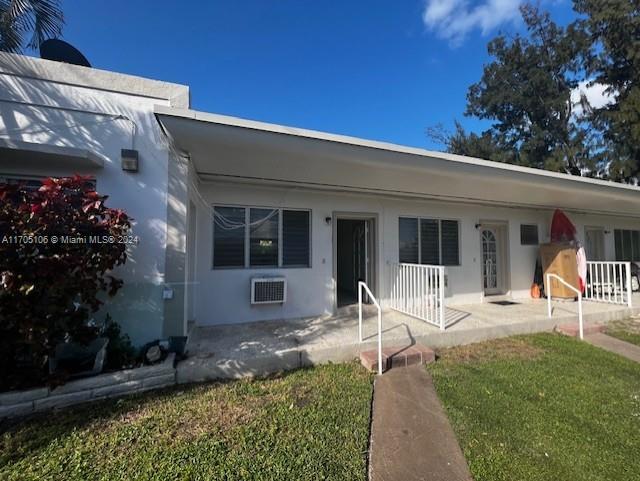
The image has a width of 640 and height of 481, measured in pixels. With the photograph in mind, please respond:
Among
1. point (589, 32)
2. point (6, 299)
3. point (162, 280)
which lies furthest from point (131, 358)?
point (589, 32)

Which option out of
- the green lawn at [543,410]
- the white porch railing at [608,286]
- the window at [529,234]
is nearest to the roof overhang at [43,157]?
the green lawn at [543,410]

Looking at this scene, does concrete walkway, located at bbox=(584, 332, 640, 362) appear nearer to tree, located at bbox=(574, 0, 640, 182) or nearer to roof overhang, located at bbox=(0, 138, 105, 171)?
roof overhang, located at bbox=(0, 138, 105, 171)

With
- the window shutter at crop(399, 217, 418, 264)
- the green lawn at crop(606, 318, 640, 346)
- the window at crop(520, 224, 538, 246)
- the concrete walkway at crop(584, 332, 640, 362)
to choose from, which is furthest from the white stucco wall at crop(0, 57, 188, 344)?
the window at crop(520, 224, 538, 246)

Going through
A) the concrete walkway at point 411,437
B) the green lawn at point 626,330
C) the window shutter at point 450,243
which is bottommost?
the concrete walkway at point 411,437

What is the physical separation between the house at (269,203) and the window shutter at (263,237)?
0.08ft

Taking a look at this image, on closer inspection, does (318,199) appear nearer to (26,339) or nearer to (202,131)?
(202,131)

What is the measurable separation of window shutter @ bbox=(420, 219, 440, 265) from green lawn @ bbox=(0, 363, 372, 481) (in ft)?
14.2

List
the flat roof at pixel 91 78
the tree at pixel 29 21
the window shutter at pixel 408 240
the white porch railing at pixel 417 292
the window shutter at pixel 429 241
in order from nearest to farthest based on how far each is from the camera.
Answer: the flat roof at pixel 91 78
the tree at pixel 29 21
the white porch railing at pixel 417 292
the window shutter at pixel 408 240
the window shutter at pixel 429 241

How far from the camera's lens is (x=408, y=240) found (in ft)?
21.7

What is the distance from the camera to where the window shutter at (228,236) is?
512 centimetres

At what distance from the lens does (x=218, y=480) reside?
6.25ft

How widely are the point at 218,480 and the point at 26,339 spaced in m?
2.19

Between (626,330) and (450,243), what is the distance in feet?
11.1

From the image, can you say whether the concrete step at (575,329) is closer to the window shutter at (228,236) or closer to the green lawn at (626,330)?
the green lawn at (626,330)
